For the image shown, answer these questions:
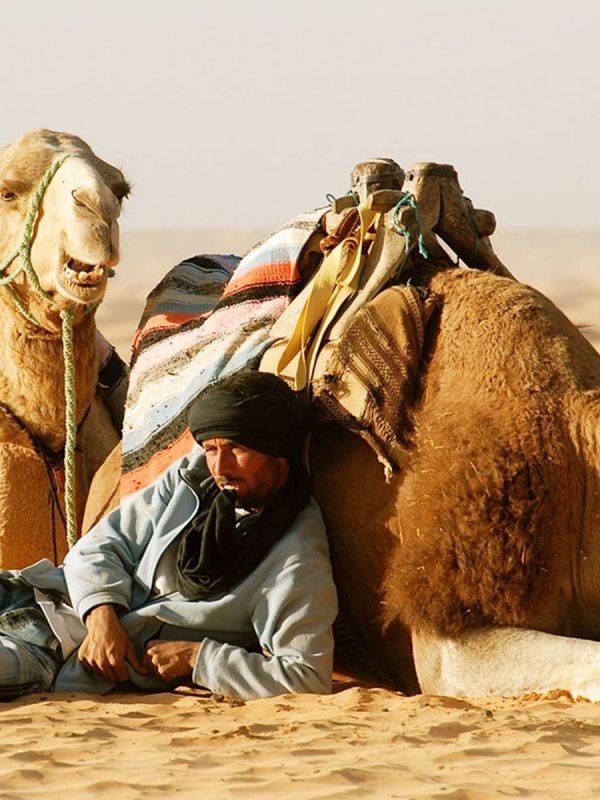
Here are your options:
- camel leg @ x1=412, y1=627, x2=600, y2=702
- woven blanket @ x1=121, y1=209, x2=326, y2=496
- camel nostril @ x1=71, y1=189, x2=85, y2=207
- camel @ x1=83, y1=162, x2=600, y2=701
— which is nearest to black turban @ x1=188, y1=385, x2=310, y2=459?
camel @ x1=83, y1=162, x2=600, y2=701

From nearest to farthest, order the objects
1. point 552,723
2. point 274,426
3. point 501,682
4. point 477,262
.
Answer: point 552,723 → point 501,682 → point 274,426 → point 477,262

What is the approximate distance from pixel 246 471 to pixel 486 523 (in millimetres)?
816

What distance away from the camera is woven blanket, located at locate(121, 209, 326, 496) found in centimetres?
669

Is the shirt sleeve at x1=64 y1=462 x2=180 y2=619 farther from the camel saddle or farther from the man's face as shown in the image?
the camel saddle

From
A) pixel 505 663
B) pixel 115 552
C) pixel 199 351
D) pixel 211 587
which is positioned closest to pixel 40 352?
pixel 199 351

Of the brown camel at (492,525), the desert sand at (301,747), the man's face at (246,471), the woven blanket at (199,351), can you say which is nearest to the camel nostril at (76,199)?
the woven blanket at (199,351)

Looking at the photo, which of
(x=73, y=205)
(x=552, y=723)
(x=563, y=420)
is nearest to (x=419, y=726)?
(x=552, y=723)

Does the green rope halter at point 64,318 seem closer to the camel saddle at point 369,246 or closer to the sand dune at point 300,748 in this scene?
the camel saddle at point 369,246

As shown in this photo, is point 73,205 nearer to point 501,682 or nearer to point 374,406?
point 374,406

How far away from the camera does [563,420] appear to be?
5.68 meters

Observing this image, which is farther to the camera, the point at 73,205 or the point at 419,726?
the point at 73,205

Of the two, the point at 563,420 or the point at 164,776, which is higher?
the point at 563,420

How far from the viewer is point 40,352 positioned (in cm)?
746

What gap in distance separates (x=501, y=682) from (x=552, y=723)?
636 mm
